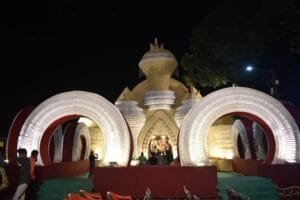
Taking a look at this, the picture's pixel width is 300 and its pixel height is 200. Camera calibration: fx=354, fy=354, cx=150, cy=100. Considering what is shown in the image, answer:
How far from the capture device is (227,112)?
1412cm

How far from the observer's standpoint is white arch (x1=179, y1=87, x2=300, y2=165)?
13.6 m

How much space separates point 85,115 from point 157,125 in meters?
8.50

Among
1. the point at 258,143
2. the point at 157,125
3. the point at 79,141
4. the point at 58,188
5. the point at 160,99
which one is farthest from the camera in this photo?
the point at 160,99

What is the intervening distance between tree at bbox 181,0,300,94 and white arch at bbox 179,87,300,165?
3.21 metres

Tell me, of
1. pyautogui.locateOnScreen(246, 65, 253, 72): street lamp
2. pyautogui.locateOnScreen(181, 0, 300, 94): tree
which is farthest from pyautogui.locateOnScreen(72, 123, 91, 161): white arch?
pyautogui.locateOnScreen(246, 65, 253, 72): street lamp

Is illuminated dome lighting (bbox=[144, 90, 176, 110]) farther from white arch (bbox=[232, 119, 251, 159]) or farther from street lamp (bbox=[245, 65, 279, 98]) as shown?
street lamp (bbox=[245, 65, 279, 98])

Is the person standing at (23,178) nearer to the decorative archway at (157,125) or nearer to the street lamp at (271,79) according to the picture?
the decorative archway at (157,125)

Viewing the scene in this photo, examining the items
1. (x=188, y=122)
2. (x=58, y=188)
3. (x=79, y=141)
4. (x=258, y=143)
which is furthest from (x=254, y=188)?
(x=79, y=141)

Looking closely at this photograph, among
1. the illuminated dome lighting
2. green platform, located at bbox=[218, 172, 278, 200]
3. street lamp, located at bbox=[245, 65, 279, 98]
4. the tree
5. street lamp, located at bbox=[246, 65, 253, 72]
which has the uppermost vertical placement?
the tree

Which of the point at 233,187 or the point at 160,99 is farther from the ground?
the point at 160,99

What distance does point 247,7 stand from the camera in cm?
1833

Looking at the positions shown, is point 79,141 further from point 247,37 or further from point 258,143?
point 247,37

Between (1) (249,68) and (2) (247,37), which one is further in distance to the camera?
(1) (249,68)

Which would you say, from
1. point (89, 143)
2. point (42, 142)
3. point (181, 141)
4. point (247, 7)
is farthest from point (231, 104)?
point (89, 143)
